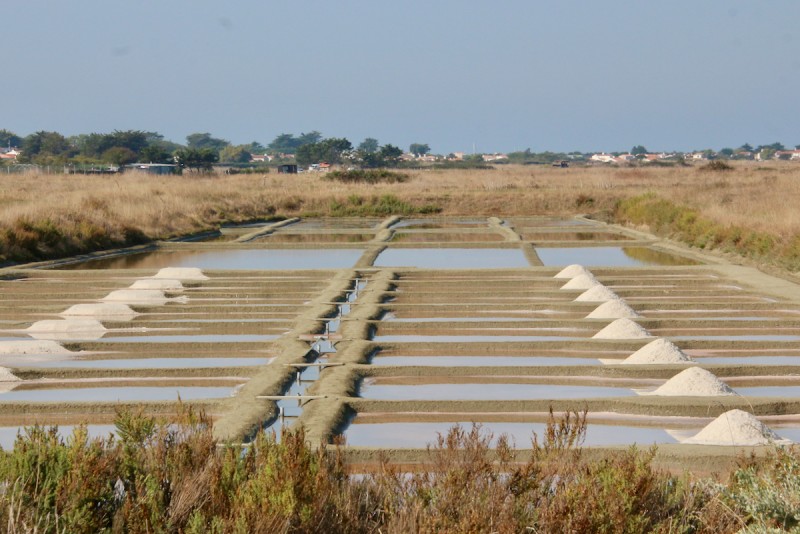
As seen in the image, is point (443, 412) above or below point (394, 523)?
below

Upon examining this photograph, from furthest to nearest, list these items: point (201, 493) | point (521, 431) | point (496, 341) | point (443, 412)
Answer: point (496, 341), point (443, 412), point (521, 431), point (201, 493)

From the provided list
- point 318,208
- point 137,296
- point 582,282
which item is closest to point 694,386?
point 582,282

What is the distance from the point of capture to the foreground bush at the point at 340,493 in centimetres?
261

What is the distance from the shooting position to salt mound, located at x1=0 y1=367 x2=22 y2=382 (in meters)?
5.49

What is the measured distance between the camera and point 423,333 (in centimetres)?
697

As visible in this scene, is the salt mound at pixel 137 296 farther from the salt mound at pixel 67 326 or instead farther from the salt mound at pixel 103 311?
the salt mound at pixel 67 326

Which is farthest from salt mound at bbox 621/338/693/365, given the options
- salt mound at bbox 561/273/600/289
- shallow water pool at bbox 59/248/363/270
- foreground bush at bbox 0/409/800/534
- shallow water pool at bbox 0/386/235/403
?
shallow water pool at bbox 59/248/363/270

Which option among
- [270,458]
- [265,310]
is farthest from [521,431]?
[265,310]

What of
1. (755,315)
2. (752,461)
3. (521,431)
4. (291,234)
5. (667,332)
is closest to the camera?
(752,461)

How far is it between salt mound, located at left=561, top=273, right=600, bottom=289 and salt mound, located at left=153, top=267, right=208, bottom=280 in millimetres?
3422

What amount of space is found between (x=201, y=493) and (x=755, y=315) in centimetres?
590

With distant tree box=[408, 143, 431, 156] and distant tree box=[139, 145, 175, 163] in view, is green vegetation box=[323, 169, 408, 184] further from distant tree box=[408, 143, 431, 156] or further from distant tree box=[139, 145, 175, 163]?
distant tree box=[408, 143, 431, 156]

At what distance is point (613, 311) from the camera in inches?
288

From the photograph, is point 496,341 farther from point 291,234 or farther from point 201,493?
point 291,234
